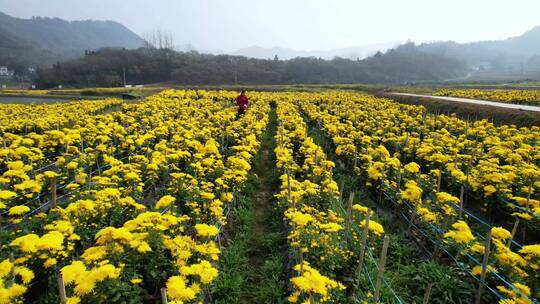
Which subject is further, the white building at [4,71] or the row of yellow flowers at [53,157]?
the white building at [4,71]

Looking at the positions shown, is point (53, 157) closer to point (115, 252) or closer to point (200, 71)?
point (115, 252)

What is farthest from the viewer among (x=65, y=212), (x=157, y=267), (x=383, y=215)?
(x=383, y=215)

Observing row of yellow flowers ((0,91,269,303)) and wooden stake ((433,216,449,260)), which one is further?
wooden stake ((433,216,449,260))

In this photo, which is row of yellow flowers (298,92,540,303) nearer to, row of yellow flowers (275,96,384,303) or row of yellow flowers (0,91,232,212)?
row of yellow flowers (275,96,384,303)

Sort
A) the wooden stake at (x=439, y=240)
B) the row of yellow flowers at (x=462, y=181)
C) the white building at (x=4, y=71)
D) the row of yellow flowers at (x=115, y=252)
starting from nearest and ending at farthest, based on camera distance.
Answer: the row of yellow flowers at (x=115, y=252), the row of yellow flowers at (x=462, y=181), the wooden stake at (x=439, y=240), the white building at (x=4, y=71)

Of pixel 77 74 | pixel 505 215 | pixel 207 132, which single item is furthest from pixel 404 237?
pixel 77 74

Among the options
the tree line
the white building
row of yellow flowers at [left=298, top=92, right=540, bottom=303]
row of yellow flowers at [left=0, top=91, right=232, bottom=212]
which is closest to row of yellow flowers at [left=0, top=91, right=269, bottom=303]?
row of yellow flowers at [left=0, top=91, right=232, bottom=212]

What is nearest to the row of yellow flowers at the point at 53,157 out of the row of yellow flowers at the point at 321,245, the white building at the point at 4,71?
the row of yellow flowers at the point at 321,245

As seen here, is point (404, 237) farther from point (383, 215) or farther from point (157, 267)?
point (157, 267)

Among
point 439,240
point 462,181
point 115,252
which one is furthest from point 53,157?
point 462,181

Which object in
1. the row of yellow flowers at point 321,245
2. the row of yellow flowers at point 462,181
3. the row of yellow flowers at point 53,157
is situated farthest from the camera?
the row of yellow flowers at point 53,157

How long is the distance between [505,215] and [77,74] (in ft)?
428

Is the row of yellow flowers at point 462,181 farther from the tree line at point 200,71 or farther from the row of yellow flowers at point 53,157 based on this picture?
the tree line at point 200,71

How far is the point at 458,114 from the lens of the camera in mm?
22594
